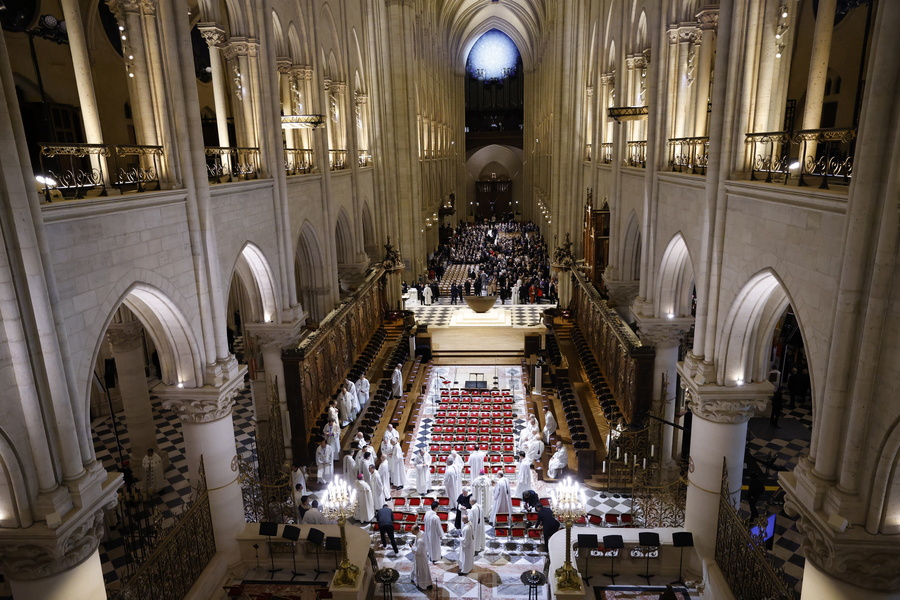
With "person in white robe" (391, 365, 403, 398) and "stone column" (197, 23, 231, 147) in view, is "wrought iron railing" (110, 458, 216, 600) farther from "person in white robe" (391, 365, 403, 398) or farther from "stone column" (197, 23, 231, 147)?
"person in white robe" (391, 365, 403, 398)

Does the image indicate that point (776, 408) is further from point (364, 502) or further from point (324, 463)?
point (324, 463)

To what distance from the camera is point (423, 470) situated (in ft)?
43.4

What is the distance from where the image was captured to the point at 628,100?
15.6 metres

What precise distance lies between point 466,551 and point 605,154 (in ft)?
41.1

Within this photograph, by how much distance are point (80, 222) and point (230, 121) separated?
717 inches

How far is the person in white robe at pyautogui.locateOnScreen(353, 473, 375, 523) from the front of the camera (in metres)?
12.3

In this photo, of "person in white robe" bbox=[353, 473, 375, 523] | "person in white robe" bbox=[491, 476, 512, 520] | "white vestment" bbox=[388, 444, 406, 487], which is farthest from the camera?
"white vestment" bbox=[388, 444, 406, 487]

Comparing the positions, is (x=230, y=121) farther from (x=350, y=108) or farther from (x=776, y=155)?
(x=776, y=155)

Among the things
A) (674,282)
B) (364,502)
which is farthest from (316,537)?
(674,282)

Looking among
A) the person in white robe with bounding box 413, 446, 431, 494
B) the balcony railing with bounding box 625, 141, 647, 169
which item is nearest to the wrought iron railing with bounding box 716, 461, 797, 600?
the person in white robe with bounding box 413, 446, 431, 494

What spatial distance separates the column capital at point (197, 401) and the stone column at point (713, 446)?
7246 mm

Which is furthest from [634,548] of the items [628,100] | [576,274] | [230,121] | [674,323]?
[230,121]

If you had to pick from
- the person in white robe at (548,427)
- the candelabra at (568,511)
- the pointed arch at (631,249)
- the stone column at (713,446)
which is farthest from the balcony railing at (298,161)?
the stone column at (713,446)

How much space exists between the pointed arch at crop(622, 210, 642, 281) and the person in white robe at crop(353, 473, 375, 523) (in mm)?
8610
